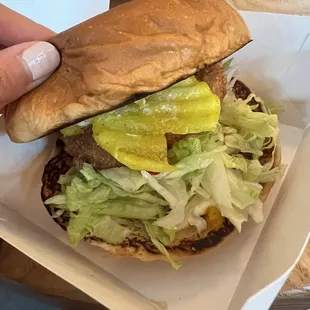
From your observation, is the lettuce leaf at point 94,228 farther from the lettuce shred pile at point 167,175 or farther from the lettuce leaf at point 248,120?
the lettuce leaf at point 248,120

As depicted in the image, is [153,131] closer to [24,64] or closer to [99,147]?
[99,147]

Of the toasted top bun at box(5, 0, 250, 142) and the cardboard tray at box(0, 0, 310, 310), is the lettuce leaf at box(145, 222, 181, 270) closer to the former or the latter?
the cardboard tray at box(0, 0, 310, 310)

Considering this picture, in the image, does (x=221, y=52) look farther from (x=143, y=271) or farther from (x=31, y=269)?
(x=31, y=269)

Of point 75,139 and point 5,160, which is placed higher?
point 75,139

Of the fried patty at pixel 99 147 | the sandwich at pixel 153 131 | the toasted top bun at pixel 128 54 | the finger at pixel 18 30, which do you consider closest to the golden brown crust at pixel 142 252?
the sandwich at pixel 153 131

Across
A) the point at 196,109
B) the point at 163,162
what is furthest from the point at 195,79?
the point at 163,162

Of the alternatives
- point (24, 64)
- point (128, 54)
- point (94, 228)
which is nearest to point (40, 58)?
point (24, 64)

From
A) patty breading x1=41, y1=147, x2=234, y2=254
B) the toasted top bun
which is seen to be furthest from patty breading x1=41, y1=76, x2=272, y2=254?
the toasted top bun
